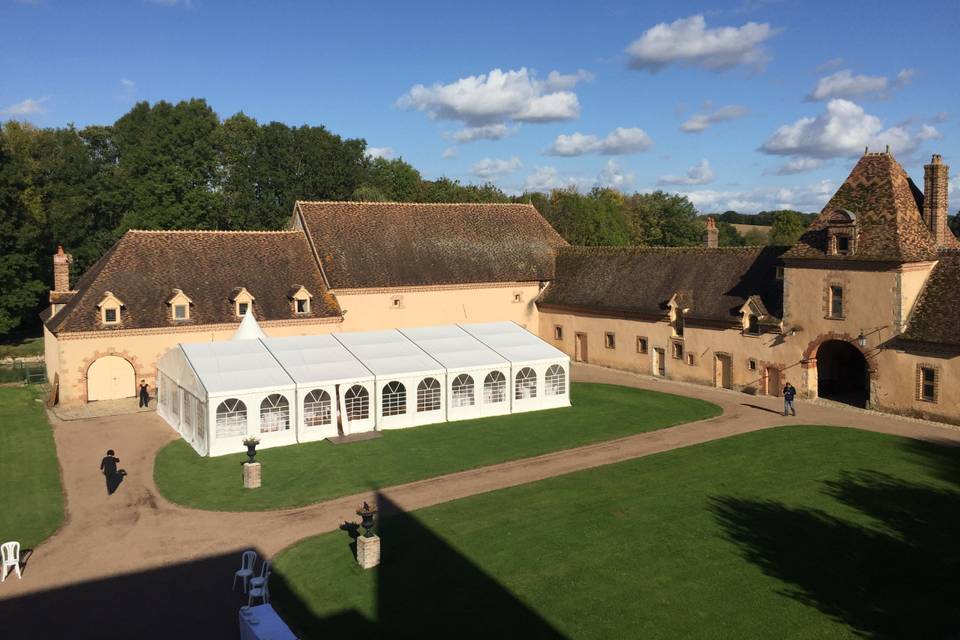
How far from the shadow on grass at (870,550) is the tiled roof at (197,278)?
24.4 meters

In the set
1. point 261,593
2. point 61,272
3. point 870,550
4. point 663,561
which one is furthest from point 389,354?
point 61,272

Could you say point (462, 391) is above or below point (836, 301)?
below

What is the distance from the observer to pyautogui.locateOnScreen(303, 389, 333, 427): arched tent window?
91.1 ft

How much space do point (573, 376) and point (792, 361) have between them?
10913mm

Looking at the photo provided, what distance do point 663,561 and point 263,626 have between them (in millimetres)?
8838

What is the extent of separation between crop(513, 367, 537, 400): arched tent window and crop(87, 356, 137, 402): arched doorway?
676 inches

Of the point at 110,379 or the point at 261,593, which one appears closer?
the point at 261,593

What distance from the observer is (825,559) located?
17.4 meters

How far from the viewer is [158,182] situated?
58.9m

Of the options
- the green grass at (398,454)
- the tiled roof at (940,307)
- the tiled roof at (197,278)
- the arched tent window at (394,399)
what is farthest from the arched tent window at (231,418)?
the tiled roof at (940,307)

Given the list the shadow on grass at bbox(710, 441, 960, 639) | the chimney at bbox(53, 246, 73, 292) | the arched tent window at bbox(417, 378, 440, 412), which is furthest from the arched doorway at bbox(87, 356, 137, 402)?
the shadow on grass at bbox(710, 441, 960, 639)

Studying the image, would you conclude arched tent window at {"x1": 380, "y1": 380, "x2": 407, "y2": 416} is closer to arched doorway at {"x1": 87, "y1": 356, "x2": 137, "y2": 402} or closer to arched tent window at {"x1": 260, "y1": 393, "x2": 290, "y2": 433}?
arched tent window at {"x1": 260, "y1": 393, "x2": 290, "y2": 433}

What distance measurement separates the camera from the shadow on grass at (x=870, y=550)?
15.1 m

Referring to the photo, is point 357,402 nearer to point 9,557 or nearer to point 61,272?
point 9,557
